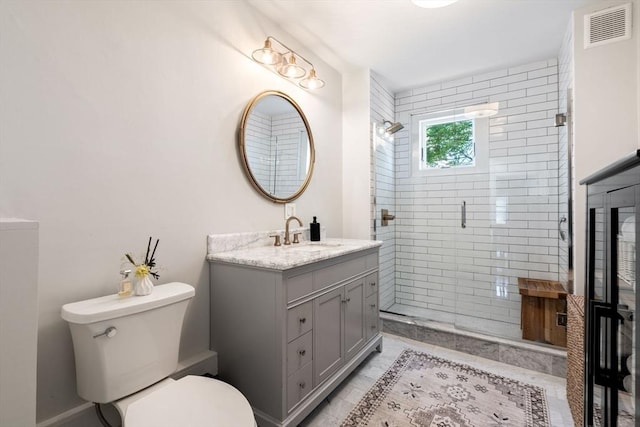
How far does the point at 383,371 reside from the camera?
217 centimetres

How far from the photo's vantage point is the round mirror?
2.00 m

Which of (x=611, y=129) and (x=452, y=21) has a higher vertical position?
(x=452, y=21)

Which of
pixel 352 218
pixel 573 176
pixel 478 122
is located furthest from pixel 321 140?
pixel 573 176

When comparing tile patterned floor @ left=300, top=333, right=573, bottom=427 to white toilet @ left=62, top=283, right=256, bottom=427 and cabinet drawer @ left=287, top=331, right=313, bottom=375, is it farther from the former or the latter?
white toilet @ left=62, top=283, right=256, bottom=427

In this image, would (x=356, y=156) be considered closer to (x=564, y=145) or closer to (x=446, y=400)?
(x=564, y=145)

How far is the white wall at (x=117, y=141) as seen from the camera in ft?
3.68

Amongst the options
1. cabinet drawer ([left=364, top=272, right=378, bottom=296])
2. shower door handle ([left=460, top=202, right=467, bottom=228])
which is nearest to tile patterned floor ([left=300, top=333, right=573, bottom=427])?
cabinet drawer ([left=364, top=272, right=378, bottom=296])

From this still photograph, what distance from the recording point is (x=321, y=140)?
2738 millimetres

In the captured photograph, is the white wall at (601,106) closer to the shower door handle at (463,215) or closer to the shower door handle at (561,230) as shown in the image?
the shower door handle at (561,230)

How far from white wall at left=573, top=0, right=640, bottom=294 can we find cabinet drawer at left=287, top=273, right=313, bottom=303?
190 centimetres

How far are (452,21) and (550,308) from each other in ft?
7.74

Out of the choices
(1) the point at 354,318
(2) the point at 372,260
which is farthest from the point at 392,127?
(1) the point at 354,318

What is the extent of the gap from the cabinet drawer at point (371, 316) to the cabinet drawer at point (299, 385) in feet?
2.43

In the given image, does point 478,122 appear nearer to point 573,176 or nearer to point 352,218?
point 573,176
